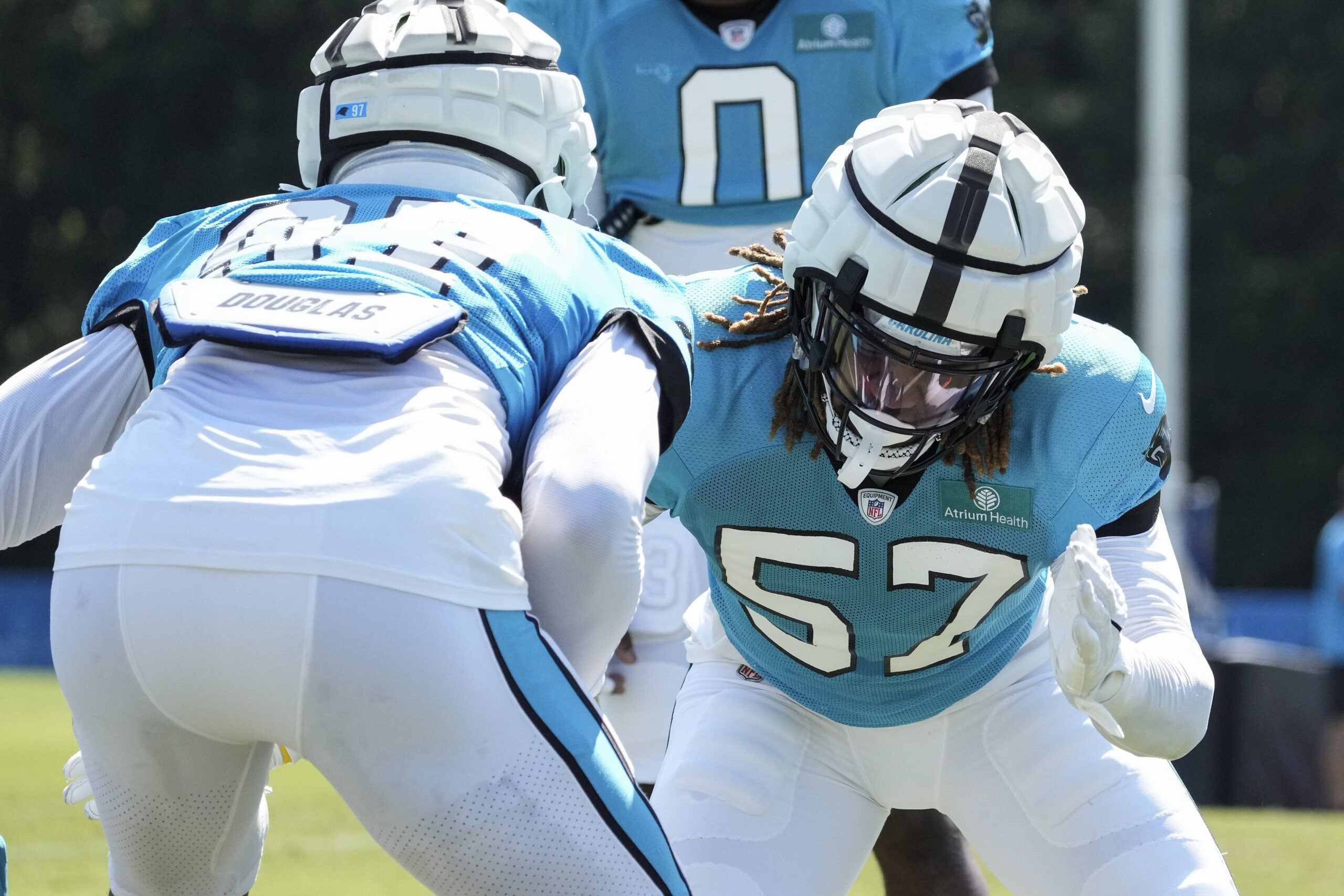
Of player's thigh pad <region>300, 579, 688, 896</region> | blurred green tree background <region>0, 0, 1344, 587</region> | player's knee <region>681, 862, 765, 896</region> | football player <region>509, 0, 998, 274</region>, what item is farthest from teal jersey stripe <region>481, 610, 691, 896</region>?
blurred green tree background <region>0, 0, 1344, 587</region>

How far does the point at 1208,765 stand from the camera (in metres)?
8.41

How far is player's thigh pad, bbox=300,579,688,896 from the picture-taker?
205 centimetres

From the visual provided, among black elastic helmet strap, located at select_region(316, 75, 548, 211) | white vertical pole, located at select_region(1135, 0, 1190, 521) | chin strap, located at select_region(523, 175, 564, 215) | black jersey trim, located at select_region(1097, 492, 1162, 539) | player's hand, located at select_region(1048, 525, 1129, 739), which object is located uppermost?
black elastic helmet strap, located at select_region(316, 75, 548, 211)

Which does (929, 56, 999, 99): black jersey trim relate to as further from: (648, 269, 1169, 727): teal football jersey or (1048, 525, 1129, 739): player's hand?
(1048, 525, 1129, 739): player's hand

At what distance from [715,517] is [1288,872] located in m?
3.71

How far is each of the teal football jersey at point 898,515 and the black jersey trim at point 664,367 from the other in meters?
0.47

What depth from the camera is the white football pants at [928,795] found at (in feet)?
9.64

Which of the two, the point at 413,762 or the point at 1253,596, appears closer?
the point at 413,762

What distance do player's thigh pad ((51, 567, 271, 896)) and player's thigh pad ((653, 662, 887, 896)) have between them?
0.86 metres

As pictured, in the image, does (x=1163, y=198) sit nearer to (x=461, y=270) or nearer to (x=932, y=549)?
(x=932, y=549)

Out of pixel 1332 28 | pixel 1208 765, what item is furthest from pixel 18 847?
pixel 1332 28

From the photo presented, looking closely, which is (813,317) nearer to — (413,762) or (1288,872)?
(413,762)

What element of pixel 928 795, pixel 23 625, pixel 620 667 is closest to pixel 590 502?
pixel 928 795

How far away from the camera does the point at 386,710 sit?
206 centimetres
